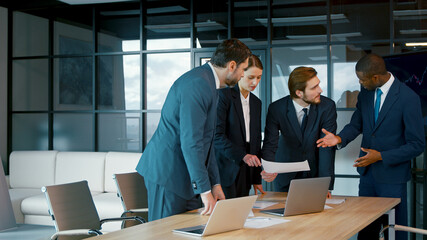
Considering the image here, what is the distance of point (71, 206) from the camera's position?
3.36 meters

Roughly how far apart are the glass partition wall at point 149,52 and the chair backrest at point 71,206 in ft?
10.4

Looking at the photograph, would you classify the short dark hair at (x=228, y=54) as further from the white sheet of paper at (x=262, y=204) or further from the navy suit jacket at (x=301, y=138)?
the navy suit jacket at (x=301, y=138)

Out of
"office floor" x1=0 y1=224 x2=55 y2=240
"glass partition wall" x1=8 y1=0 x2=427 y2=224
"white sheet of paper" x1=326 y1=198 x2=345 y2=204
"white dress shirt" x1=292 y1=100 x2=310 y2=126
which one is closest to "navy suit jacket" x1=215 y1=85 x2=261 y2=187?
"white dress shirt" x1=292 y1=100 x2=310 y2=126

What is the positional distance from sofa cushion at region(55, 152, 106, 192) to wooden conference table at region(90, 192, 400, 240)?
13.0ft

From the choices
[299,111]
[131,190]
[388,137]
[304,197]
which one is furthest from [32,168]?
[304,197]

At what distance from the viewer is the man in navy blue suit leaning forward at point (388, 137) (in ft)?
11.9

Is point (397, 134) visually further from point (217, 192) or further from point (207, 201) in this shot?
point (207, 201)

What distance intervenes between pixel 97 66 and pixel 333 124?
14.0ft

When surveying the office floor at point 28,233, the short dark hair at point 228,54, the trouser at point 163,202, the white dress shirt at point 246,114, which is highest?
the short dark hair at point 228,54

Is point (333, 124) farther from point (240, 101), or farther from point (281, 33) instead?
point (281, 33)

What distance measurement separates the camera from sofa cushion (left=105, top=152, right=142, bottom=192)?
632 centimetres

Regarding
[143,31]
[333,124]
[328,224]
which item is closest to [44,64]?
[143,31]

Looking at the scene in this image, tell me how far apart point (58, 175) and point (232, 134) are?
3792 millimetres

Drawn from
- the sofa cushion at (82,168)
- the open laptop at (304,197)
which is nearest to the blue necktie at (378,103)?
the open laptop at (304,197)
